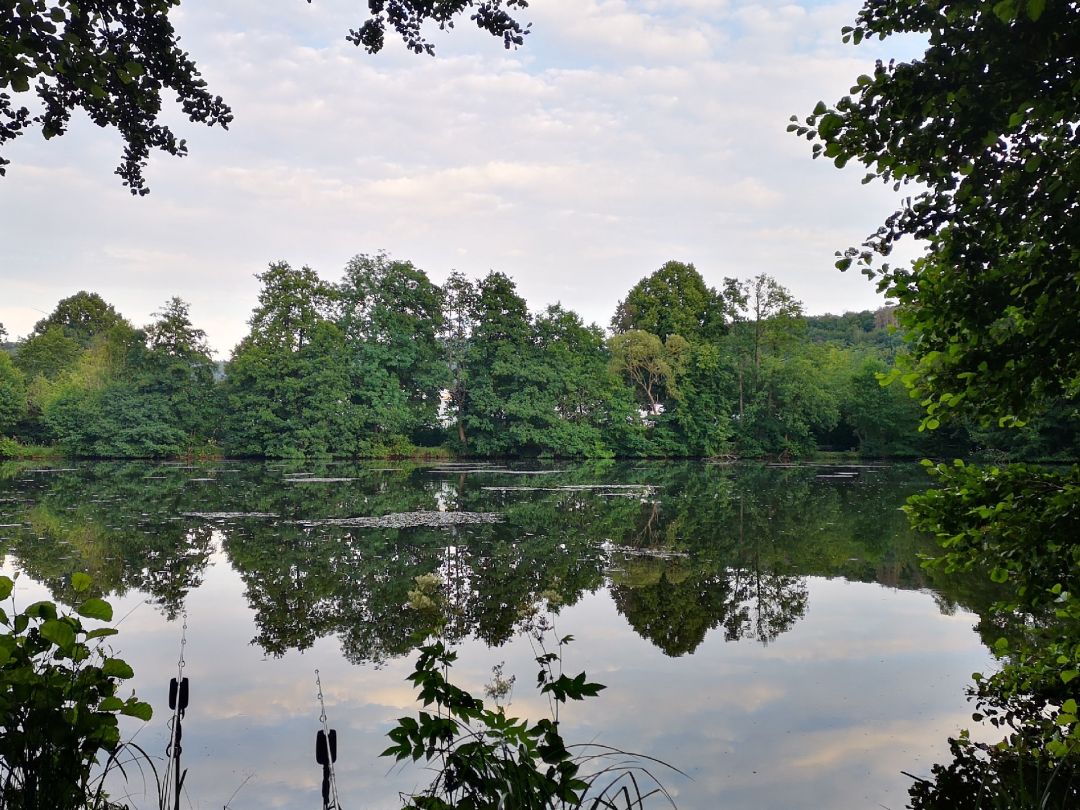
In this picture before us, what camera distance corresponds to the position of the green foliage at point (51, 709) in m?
2.17

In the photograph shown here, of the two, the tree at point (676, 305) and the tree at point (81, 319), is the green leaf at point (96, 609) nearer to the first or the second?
the tree at point (676, 305)

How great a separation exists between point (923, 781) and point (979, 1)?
395 cm

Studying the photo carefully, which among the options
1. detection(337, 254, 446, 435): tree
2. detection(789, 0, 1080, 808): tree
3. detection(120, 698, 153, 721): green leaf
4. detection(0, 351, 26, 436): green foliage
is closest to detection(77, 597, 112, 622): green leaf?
detection(120, 698, 153, 721): green leaf

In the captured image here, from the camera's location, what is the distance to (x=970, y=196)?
306 centimetres

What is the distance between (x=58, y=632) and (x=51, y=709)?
0.83ft

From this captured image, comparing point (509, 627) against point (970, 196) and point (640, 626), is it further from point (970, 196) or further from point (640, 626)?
point (970, 196)

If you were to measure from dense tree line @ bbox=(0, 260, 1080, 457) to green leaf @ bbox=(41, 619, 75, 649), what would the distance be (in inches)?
1474

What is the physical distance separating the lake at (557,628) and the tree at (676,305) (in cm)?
2955

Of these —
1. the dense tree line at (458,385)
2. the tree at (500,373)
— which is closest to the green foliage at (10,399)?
the dense tree line at (458,385)

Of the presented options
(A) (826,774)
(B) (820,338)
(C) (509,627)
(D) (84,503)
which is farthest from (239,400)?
(B) (820,338)

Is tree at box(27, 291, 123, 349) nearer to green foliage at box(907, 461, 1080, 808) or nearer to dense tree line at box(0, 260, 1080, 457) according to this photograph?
dense tree line at box(0, 260, 1080, 457)

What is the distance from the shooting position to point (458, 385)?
139ft

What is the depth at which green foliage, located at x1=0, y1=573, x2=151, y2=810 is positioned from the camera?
2.17 m

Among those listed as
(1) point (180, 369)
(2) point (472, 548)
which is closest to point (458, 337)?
(1) point (180, 369)
